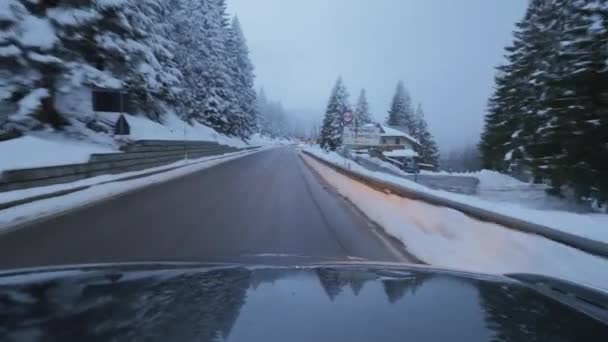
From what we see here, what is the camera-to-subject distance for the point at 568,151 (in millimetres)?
18906

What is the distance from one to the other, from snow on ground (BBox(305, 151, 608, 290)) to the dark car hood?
6.93 feet

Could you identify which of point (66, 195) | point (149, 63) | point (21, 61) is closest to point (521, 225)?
point (66, 195)

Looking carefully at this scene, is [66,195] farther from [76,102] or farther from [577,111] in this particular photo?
[577,111]

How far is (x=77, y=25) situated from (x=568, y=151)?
69.3 feet

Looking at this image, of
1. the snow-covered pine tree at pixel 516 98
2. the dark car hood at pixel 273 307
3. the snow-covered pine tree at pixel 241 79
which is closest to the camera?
the dark car hood at pixel 273 307

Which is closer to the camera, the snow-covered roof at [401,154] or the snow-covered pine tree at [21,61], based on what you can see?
the snow-covered pine tree at [21,61]

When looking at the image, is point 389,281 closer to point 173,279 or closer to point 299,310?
point 299,310

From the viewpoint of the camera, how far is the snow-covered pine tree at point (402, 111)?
295 ft

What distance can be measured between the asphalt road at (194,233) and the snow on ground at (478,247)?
20.7 inches

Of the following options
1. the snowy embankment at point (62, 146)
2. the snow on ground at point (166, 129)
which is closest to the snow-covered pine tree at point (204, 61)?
the snow on ground at point (166, 129)

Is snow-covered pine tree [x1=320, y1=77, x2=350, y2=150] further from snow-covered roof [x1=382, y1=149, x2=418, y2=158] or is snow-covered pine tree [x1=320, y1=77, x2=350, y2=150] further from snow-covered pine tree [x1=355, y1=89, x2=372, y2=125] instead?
snow-covered roof [x1=382, y1=149, x2=418, y2=158]

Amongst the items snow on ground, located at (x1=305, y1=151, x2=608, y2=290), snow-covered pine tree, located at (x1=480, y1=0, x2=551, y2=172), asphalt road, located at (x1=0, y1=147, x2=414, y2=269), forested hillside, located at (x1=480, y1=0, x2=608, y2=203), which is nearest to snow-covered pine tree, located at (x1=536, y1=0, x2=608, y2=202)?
forested hillside, located at (x1=480, y1=0, x2=608, y2=203)

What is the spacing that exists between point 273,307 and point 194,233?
629cm

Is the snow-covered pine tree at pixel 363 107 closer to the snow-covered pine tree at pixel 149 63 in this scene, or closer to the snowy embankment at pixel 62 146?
the snow-covered pine tree at pixel 149 63
